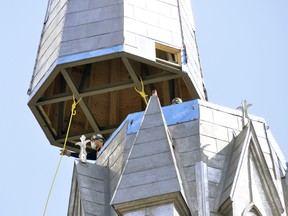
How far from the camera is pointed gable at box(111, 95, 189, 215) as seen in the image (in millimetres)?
27938

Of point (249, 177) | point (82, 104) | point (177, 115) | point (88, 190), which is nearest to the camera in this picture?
point (249, 177)

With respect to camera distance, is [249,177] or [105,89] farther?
[105,89]

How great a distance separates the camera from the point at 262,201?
96.5 feet

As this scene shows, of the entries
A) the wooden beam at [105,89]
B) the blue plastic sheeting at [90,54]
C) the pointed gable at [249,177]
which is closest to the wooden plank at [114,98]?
the wooden beam at [105,89]

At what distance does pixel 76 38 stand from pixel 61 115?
3826 mm

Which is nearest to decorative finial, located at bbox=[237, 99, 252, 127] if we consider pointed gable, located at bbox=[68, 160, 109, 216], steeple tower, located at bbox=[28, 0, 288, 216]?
steeple tower, located at bbox=[28, 0, 288, 216]

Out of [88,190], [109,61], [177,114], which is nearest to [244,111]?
[177,114]

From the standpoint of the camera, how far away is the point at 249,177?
29.6 m

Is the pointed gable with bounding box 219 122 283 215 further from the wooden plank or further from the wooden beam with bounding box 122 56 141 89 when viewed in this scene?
the wooden plank

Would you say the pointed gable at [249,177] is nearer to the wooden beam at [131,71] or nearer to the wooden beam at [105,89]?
the wooden beam at [131,71]

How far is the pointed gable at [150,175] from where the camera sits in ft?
91.7

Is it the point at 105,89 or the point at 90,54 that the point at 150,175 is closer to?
the point at 90,54

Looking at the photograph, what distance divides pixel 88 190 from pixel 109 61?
9.47 m

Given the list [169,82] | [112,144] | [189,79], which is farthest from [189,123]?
[169,82]
